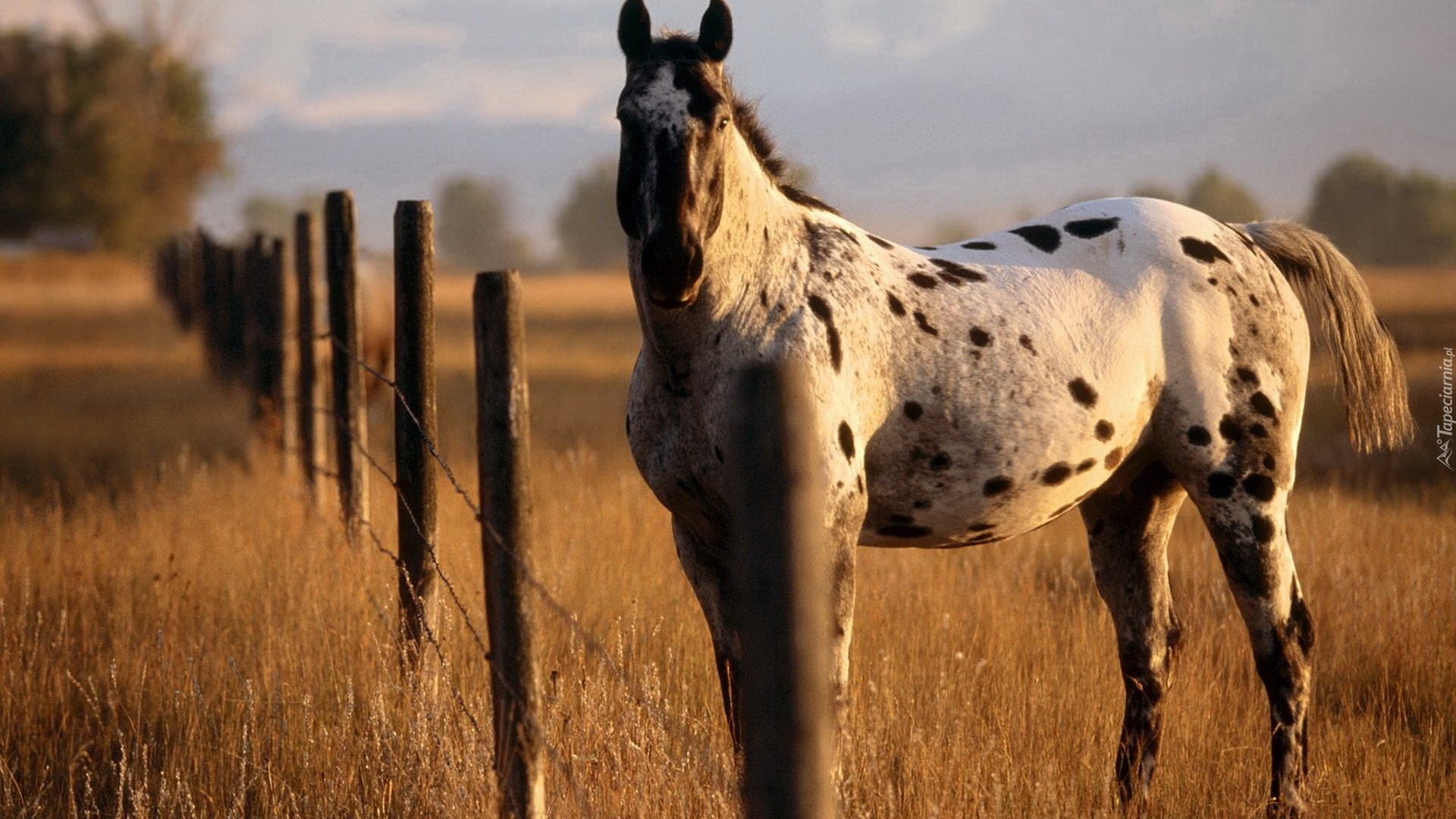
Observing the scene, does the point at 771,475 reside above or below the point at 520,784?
above

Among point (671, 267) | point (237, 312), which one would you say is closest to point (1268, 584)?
point (671, 267)

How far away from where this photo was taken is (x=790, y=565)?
1.81m

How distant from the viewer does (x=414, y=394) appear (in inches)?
171

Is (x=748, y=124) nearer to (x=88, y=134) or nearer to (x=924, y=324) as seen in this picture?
(x=924, y=324)

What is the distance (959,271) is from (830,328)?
74 cm

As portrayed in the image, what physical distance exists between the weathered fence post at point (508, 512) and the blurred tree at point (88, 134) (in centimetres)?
5854

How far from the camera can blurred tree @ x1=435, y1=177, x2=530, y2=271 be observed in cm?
18350

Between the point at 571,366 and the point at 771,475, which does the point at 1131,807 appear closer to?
the point at 771,475

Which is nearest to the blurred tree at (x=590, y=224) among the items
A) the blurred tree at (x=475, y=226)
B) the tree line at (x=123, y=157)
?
the blurred tree at (x=475, y=226)

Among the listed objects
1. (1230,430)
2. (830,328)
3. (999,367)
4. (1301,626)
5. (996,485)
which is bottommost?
(1301,626)

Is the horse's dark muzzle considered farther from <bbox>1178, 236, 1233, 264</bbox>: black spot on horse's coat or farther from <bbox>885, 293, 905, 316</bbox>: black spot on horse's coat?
<bbox>1178, 236, 1233, 264</bbox>: black spot on horse's coat

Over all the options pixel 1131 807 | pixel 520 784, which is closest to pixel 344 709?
pixel 520 784

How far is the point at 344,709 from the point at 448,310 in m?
47.2

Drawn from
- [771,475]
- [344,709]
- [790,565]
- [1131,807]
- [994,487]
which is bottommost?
[1131,807]
